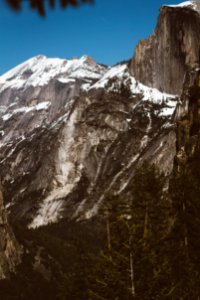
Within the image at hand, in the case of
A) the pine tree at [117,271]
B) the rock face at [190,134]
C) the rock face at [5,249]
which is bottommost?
the rock face at [5,249]

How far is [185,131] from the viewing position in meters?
101

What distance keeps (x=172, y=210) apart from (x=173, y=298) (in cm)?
1513

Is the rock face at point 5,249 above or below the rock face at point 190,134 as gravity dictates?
below

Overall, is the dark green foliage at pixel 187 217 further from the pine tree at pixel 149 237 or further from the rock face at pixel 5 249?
the rock face at pixel 5 249

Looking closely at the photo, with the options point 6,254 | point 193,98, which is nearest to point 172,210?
point 193,98

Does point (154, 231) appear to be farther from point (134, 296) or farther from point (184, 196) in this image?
point (134, 296)

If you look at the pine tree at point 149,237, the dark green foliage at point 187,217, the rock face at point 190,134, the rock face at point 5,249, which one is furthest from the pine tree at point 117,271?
the rock face at point 5,249

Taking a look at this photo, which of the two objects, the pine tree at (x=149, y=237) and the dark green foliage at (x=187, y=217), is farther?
the dark green foliage at (x=187, y=217)

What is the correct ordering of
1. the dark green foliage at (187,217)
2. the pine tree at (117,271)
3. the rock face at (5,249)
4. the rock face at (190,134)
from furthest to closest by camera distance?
the rock face at (5,249)
the rock face at (190,134)
the dark green foliage at (187,217)
the pine tree at (117,271)

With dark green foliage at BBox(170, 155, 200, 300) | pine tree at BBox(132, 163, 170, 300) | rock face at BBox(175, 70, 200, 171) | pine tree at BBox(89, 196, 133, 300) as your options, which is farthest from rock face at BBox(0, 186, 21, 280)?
pine tree at BBox(89, 196, 133, 300)

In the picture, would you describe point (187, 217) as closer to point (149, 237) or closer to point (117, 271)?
point (149, 237)

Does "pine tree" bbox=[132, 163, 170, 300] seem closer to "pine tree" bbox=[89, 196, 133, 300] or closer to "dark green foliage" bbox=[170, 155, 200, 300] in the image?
"pine tree" bbox=[89, 196, 133, 300]

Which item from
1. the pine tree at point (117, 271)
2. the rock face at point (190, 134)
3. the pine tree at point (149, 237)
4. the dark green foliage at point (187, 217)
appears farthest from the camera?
the rock face at point (190, 134)

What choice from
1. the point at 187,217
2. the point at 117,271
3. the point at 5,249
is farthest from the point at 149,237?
the point at 5,249
